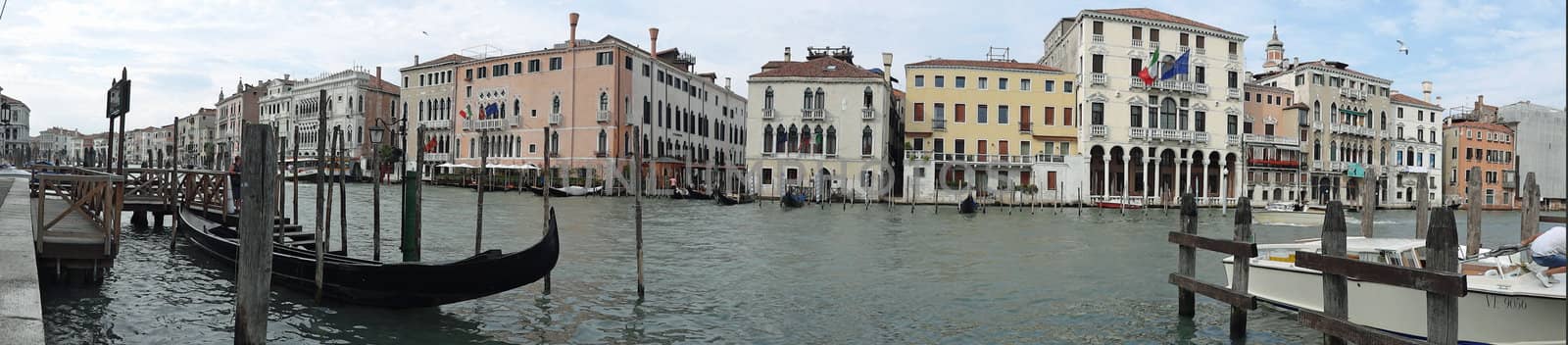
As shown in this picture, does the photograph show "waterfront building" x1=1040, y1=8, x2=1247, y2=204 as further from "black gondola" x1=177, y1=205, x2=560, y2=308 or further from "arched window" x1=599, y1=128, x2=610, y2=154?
"black gondola" x1=177, y1=205, x2=560, y2=308

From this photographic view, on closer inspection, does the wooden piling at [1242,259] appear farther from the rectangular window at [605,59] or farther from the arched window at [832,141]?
the rectangular window at [605,59]

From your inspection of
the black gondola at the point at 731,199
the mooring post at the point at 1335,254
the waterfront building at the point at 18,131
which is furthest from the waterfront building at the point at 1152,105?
the waterfront building at the point at 18,131

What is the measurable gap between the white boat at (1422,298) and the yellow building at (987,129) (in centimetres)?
2668

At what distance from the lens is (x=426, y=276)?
7.15m

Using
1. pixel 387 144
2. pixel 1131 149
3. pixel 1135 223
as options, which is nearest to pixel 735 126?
pixel 387 144

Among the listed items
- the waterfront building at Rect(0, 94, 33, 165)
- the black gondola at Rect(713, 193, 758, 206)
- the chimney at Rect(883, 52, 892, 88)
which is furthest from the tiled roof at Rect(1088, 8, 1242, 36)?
the waterfront building at Rect(0, 94, 33, 165)

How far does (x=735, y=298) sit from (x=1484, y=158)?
53588mm

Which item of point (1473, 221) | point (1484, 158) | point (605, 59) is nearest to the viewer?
point (1473, 221)

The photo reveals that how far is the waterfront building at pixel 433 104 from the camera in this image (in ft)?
137

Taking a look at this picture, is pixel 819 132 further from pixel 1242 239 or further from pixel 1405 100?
pixel 1405 100

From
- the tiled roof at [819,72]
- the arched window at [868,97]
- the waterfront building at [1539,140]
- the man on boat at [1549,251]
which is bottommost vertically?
the man on boat at [1549,251]

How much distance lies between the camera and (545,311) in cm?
789

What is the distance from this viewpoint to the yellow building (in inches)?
1362

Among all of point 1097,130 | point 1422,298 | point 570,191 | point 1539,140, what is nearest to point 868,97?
point 1097,130
